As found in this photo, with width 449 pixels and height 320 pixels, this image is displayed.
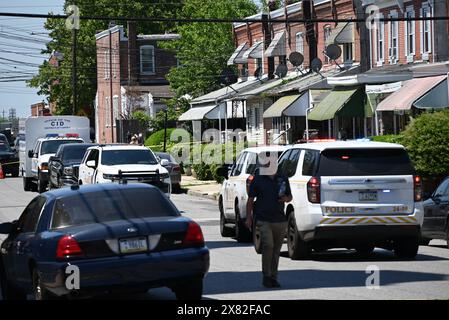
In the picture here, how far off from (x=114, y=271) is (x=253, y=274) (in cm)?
465

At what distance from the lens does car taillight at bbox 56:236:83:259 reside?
12305 millimetres

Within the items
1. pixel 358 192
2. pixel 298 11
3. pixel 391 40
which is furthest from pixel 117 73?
pixel 358 192

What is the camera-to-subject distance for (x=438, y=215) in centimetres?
2136

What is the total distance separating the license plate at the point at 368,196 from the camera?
59.5 ft

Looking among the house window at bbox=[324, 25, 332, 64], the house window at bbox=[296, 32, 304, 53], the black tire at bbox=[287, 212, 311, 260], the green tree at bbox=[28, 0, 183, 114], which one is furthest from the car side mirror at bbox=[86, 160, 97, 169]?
the green tree at bbox=[28, 0, 183, 114]

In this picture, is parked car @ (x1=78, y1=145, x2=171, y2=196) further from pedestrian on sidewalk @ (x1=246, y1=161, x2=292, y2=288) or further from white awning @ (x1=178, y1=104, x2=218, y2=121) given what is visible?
white awning @ (x1=178, y1=104, x2=218, y2=121)

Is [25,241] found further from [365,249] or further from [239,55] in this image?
[239,55]

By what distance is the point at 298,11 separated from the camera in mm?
55844

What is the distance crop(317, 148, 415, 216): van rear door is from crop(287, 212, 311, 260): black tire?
77 centimetres

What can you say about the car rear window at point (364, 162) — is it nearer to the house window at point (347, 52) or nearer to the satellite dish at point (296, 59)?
the house window at point (347, 52)

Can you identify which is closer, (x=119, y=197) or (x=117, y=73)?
(x=119, y=197)

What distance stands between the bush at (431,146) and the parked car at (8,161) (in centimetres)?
3225

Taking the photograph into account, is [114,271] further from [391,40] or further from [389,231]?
[391,40]

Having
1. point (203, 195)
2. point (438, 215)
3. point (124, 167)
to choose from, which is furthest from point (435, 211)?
point (203, 195)
